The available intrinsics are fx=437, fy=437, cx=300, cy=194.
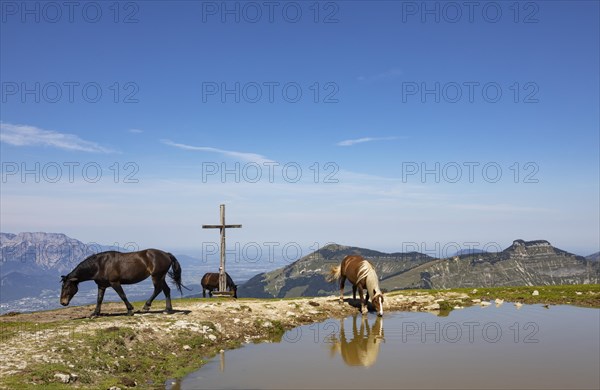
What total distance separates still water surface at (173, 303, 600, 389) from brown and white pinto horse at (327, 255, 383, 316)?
1.61 m

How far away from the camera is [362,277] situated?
84.3 ft

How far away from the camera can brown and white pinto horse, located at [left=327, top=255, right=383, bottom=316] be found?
2482 centimetres

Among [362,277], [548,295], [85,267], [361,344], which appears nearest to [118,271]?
[85,267]

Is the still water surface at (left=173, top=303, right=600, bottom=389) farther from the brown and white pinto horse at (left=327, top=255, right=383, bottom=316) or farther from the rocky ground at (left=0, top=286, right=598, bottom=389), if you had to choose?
the brown and white pinto horse at (left=327, top=255, right=383, bottom=316)

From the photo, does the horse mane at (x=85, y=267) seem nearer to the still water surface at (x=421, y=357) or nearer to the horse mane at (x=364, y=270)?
the still water surface at (x=421, y=357)

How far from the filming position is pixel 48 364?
44.1 ft

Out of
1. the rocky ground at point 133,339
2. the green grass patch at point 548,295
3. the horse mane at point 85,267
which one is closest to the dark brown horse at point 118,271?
the horse mane at point 85,267

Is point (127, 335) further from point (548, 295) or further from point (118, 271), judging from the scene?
point (548, 295)

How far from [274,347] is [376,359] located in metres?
4.70

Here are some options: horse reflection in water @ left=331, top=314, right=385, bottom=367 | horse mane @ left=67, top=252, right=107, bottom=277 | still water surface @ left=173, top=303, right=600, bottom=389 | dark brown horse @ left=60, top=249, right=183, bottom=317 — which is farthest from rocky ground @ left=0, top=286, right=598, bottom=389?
horse reflection in water @ left=331, top=314, right=385, bottom=367

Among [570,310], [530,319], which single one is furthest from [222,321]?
[570,310]

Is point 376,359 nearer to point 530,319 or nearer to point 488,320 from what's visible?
point 488,320

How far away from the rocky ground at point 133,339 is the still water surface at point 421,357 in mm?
1391

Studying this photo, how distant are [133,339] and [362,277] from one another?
13.3 metres
